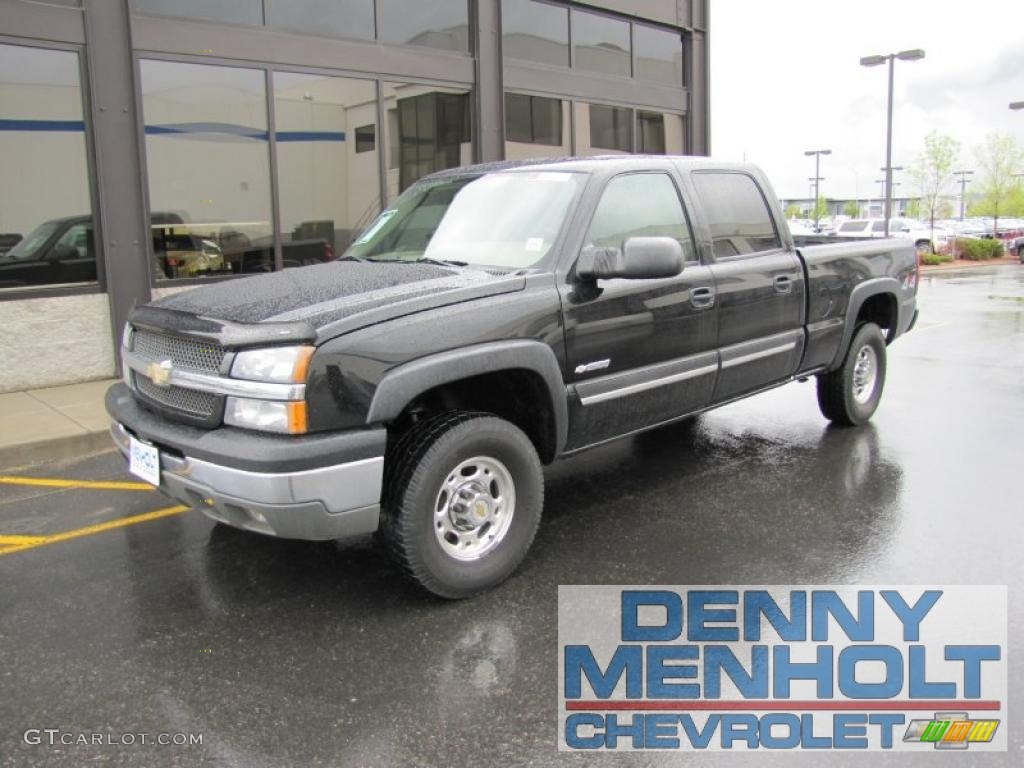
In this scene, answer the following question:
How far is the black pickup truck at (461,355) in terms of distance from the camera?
135 inches

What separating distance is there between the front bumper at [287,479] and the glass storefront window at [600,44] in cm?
1166

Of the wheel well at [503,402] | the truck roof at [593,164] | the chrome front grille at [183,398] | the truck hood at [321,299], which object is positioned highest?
the truck roof at [593,164]

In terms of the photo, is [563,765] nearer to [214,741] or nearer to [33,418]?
[214,741]

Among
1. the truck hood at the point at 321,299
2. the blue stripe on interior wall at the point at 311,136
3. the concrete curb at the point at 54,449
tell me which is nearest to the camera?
Answer: the truck hood at the point at 321,299

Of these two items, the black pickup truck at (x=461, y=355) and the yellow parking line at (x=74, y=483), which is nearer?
the black pickup truck at (x=461, y=355)

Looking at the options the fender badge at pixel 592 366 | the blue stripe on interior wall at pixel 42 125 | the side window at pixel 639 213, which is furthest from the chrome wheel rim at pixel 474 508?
the blue stripe on interior wall at pixel 42 125

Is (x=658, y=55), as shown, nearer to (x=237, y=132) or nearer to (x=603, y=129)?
(x=603, y=129)

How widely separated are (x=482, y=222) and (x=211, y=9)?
669cm

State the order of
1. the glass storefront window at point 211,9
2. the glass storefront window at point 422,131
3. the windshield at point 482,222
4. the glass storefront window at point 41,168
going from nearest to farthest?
the windshield at point 482,222 → the glass storefront window at point 41,168 → the glass storefront window at point 211,9 → the glass storefront window at point 422,131

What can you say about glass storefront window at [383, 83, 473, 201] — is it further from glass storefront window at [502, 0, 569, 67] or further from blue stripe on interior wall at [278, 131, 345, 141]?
glass storefront window at [502, 0, 569, 67]

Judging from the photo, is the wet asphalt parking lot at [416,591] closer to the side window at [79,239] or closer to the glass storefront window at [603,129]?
the side window at [79,239]

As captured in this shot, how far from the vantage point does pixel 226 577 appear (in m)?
4.24

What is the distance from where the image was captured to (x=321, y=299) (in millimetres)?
3734

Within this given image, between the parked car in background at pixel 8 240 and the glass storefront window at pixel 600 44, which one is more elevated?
the glass storefront window at pixel 600 44
